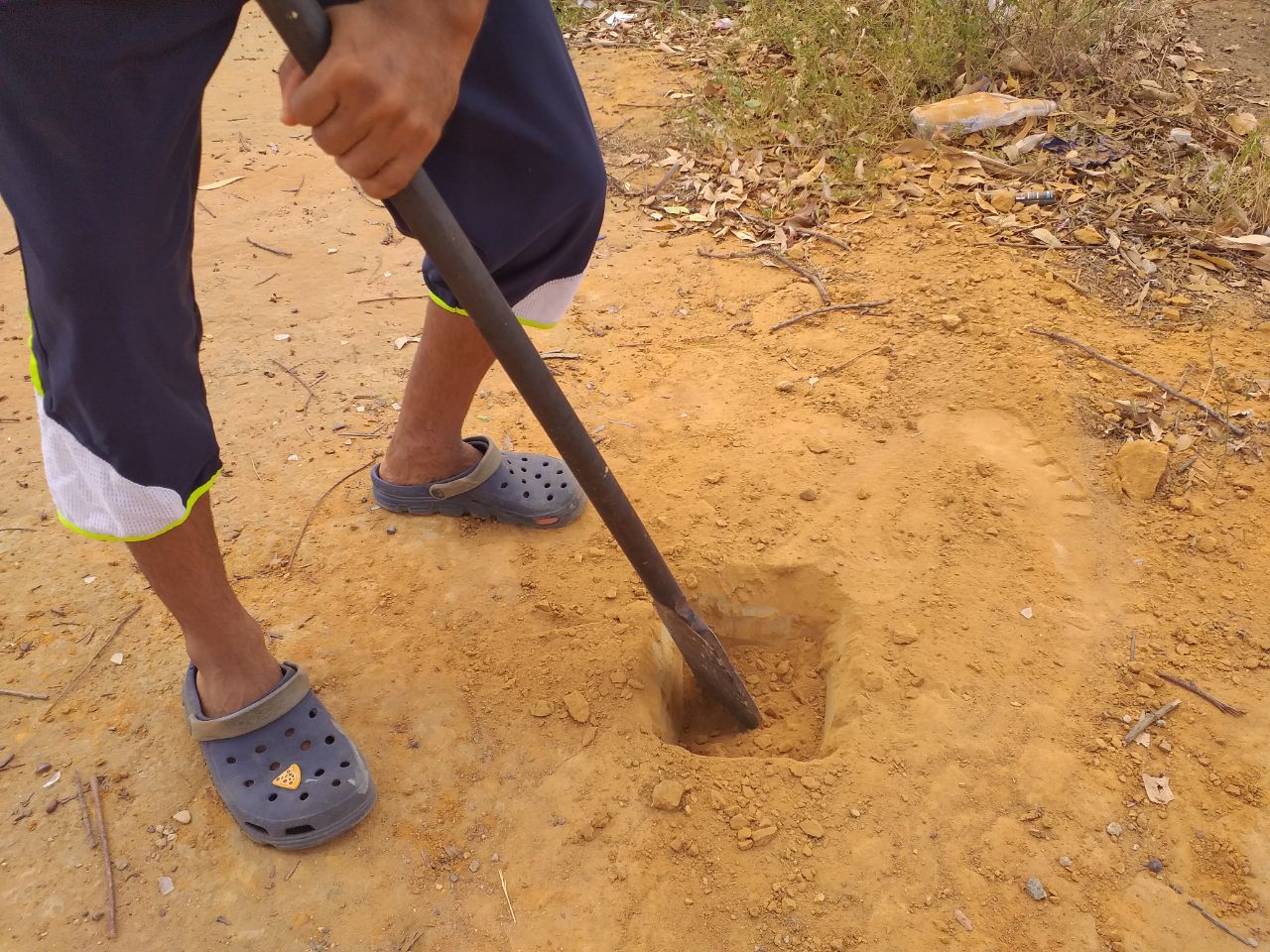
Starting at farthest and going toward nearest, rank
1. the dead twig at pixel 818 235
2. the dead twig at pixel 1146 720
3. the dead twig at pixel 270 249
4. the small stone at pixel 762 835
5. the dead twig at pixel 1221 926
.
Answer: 1. the dead twig at pixel 270 249
2. the dead twig at pixel 818 235
3. the dead twig at pixel 1146 720
4. the small stone at pixel 762 835
5. the dead twig at pixel 1221 926

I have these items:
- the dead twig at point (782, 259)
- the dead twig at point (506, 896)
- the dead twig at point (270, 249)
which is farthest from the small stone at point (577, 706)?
the dead twig at point (270, 249)

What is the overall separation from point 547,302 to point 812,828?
131cm

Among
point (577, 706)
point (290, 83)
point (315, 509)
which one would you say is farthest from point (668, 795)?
point (290, 83)

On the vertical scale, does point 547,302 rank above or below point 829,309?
above

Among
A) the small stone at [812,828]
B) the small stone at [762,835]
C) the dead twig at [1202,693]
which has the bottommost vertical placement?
the small stone at [762,835]

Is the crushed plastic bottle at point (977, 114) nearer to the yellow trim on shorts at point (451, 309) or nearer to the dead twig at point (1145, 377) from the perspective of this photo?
the dead twig at point (1145, 377)

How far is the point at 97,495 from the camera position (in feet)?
5.44

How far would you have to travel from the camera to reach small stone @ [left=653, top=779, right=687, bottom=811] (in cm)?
198

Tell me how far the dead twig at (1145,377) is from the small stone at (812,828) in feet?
5.92

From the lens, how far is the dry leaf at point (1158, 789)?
198 centimetres

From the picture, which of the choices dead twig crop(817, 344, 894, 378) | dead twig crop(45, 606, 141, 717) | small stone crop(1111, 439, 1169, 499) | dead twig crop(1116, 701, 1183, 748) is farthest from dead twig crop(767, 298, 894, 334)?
dead twig crop(45, 606, 141, 717)

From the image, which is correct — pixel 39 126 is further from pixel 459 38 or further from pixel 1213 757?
pixel 1213 757

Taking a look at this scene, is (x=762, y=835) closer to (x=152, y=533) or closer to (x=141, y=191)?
(x=152, y=533)

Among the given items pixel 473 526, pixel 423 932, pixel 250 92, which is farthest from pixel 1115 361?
pixel 250 92
